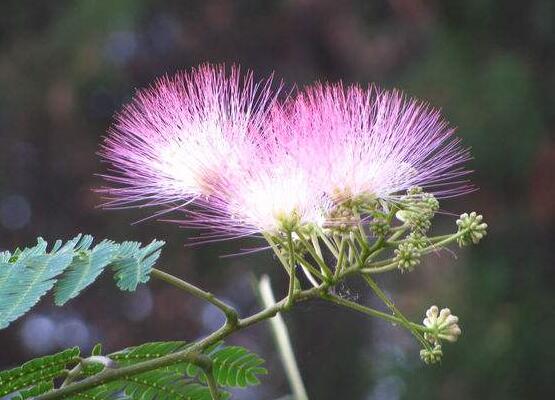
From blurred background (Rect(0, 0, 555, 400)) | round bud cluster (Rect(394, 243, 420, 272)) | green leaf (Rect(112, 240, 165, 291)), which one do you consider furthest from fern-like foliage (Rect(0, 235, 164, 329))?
blurred background (Rect(0, 0, 555, 400))

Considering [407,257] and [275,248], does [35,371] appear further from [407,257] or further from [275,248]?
[407,257]

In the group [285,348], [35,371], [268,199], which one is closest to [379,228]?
[268,199]

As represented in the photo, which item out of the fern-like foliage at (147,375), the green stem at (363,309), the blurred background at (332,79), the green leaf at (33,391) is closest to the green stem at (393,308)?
the green stem at (363,309)

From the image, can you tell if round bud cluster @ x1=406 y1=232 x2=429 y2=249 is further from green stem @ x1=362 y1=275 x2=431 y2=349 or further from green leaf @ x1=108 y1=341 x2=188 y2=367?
green leaf @ x1=108 y1=341 x2=188 y2=367

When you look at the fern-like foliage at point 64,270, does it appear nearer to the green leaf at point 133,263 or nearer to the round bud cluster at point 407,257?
the green leaf at point 133,263

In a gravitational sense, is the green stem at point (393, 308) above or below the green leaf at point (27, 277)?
below
